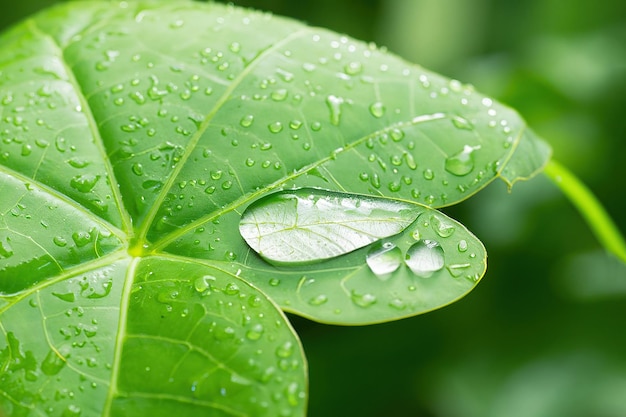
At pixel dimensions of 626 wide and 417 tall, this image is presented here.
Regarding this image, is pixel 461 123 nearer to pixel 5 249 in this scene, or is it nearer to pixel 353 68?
pixel 353 68

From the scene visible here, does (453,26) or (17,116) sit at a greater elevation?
(17,116)

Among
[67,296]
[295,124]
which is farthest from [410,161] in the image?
[67,296]

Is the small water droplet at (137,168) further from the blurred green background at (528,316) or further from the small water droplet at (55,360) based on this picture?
the blurred green background at (528,316)

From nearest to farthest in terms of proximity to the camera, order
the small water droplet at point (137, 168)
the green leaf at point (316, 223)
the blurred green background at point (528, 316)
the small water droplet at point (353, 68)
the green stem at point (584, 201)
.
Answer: the green leaf at point (316, 223), the small water droplet at point (137, 168), the small water droplet at point (353, 68), the green stem at point (584, 201), the blurred green background at point (528, 316)

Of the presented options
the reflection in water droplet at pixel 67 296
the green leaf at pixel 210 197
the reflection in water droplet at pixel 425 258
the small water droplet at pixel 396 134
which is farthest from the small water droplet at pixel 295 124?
the reflection in water droplet at pixel 67 296

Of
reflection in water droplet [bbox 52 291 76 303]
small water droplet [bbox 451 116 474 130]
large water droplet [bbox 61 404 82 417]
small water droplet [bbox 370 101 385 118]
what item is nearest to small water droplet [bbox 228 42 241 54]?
small water droplet [bbox 370 101 385 118]

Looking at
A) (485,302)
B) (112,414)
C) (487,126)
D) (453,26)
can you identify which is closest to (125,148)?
(112,414)

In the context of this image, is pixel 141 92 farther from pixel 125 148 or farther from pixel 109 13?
pixel 109 13
